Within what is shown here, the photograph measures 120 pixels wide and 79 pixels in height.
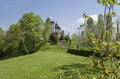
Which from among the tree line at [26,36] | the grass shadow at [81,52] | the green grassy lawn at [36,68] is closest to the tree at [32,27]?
the tree line at [26,36]

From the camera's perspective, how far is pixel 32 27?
66.6 m

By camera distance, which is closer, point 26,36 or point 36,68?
point 36,68

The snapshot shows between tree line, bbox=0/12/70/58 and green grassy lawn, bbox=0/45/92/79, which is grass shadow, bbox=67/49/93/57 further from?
tree line, bbox=0/12/70/58

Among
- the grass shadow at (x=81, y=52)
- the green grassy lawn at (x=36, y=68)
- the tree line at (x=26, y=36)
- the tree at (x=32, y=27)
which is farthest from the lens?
the tree at (x=32, y=27)

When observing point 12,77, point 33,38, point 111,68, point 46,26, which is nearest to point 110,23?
point 111,68

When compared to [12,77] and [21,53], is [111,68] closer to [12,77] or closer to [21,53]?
[12,77]

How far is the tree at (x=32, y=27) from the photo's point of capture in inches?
2515

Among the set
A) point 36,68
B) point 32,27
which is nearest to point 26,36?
point 32,27

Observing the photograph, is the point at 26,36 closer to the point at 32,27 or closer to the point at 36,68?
the point at 32,27

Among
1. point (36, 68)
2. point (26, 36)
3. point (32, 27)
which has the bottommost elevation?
point (36, 68)

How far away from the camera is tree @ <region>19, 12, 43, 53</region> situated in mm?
63875

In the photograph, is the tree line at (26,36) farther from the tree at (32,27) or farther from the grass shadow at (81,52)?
the grass shadow at (81,52)

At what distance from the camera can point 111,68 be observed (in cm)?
400

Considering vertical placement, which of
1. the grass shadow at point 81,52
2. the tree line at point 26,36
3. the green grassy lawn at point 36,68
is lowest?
the green grassy lawn at point 36,68
